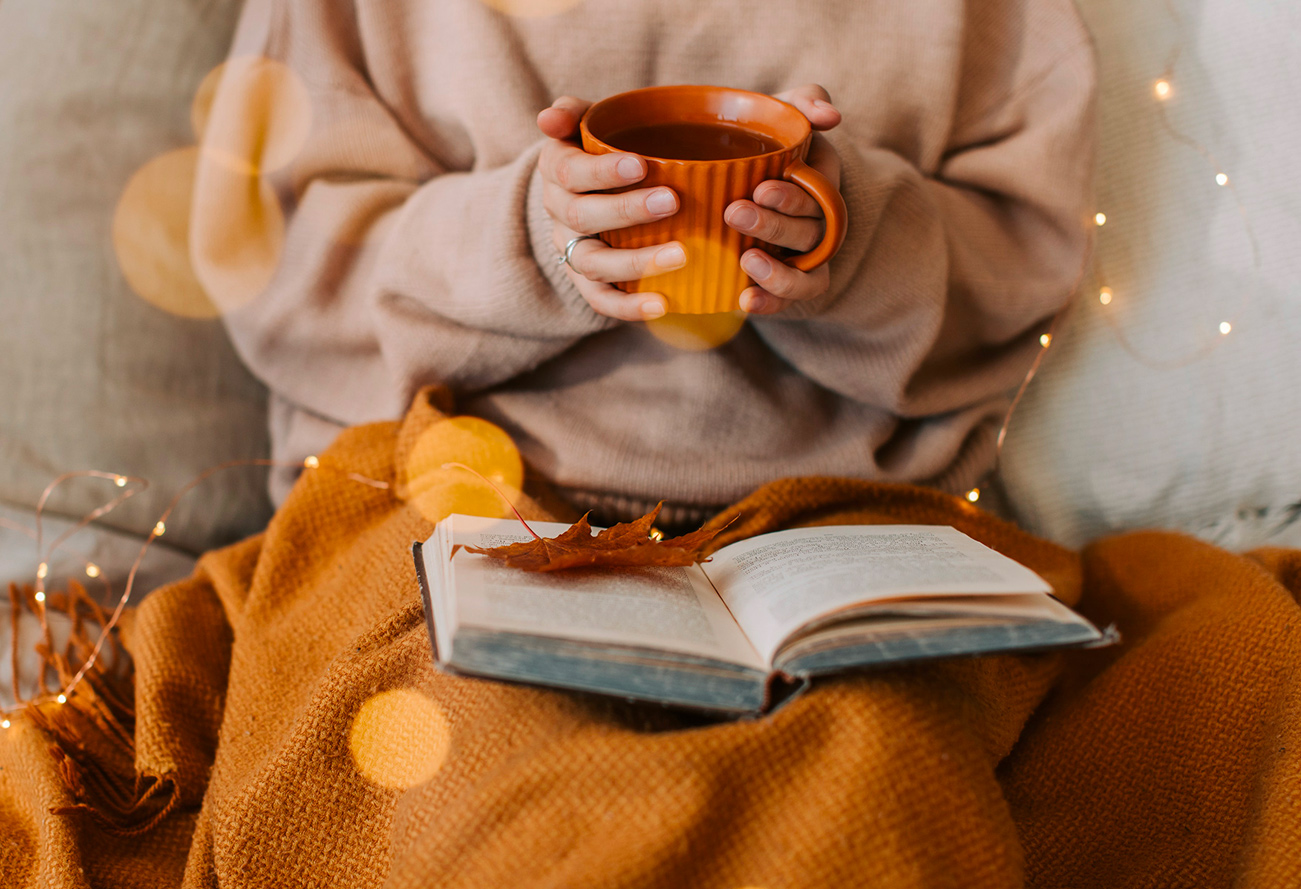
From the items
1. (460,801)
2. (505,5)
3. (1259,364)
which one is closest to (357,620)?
(460,801)

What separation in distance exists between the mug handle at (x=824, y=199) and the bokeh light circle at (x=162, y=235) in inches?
→ 27.4

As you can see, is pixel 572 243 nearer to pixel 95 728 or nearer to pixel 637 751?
pixel 637 751

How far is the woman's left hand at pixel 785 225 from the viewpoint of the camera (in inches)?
20.3

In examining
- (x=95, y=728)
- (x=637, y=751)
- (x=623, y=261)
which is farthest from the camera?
(x=95, y=728)

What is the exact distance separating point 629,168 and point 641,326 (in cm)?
32

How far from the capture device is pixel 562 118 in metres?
0.58

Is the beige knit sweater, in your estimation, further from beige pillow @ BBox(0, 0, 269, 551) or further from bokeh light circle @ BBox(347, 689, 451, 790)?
bokeh light circle @ BBox(347, 689, 451, 790)

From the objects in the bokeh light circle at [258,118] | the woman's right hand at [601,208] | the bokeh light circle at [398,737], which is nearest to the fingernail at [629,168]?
the woman's right hand at [601,208]

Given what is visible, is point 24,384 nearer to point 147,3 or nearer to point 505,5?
point 147,3

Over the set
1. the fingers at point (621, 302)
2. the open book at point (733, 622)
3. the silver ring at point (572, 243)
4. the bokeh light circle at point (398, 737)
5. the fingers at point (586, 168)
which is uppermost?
the fingers at point (586, 168)

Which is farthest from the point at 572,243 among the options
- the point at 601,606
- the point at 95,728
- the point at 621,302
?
the point at 95,728

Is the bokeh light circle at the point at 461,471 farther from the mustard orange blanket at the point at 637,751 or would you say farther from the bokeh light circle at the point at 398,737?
the bokeh light circle at the point at 398,737

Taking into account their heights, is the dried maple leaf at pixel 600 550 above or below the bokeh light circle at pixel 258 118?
below

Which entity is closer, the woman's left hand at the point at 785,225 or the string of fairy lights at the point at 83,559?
the woman's left hand at the point at 785,225
